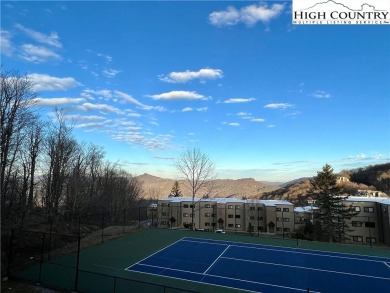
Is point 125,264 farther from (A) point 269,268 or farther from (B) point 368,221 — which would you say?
(B) point 368,221

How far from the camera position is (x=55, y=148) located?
3906 cm

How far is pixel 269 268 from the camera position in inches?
666

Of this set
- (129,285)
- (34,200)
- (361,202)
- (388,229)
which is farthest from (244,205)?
(129,285)

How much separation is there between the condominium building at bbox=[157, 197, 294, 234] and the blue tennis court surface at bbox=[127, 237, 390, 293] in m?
29.9

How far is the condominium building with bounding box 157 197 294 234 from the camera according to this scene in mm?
51219

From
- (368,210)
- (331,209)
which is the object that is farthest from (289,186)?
(331,209)

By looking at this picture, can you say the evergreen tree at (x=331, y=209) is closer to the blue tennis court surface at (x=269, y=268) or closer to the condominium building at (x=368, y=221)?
the condominium building at (x=368, y=221)

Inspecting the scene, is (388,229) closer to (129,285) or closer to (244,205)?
(244,205)

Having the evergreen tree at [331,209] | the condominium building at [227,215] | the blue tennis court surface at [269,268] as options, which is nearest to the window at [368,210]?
the evergreen tree at [331,209]

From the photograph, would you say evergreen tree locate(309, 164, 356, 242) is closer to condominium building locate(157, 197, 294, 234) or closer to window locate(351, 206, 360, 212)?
window locate(351, 206, 360, 212)

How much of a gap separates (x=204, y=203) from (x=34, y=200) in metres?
28.7

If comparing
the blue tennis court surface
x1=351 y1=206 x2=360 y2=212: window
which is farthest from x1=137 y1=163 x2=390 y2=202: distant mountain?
the blue tennis court surface

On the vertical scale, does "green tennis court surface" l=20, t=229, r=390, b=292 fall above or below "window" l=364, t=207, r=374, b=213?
below

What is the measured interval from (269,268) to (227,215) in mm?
37544
